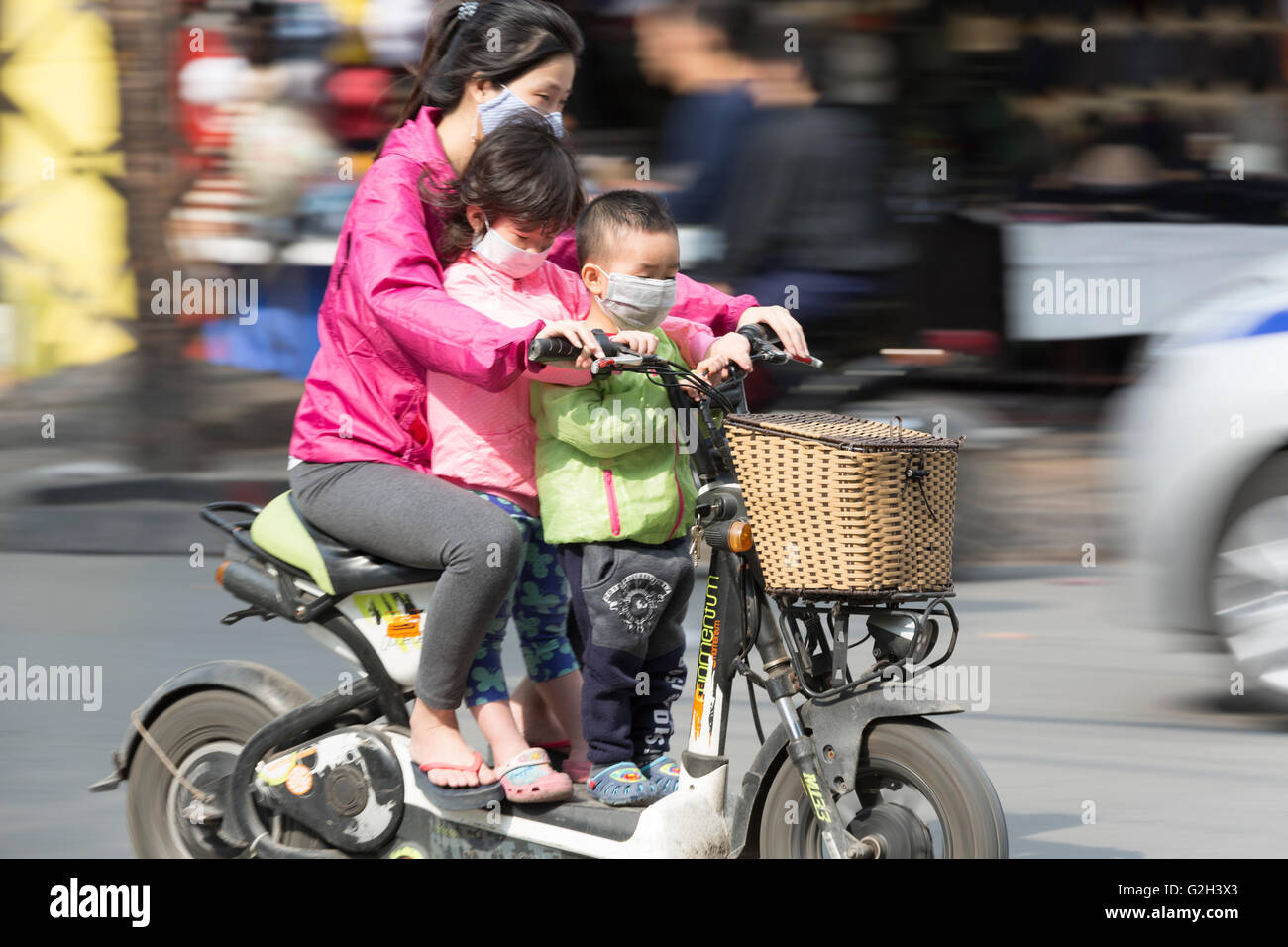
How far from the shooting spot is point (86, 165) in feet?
37.3

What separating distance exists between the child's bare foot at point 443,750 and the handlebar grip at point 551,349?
858 mm

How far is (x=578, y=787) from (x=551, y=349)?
1.06 m

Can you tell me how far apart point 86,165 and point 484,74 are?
7668 millimetres

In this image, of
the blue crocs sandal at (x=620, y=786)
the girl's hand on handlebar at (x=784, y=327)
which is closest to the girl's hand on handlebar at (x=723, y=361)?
the girl's hand on handlebar at (x=784, y=327)

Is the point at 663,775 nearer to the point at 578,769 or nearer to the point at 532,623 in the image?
the point at 578,769

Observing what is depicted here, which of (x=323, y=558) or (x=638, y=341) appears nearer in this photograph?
(x=638, y=341)

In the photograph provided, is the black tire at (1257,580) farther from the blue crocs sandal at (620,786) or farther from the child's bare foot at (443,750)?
the child's bare foot at (443,750)

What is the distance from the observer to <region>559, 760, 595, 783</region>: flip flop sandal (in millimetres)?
4434

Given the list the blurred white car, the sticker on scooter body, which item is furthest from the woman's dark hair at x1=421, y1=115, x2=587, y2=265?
the blurred white car

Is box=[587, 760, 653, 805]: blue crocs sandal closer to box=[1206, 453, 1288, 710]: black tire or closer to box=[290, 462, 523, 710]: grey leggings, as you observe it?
box=[290, 462, 523, 710]: grey leggings

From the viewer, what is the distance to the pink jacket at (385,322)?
411 centimetres

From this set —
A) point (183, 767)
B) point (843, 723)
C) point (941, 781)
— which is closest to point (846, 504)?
point (843, 723)

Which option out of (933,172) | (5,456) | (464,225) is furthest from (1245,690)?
(5,456)

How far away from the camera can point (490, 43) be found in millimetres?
4340
